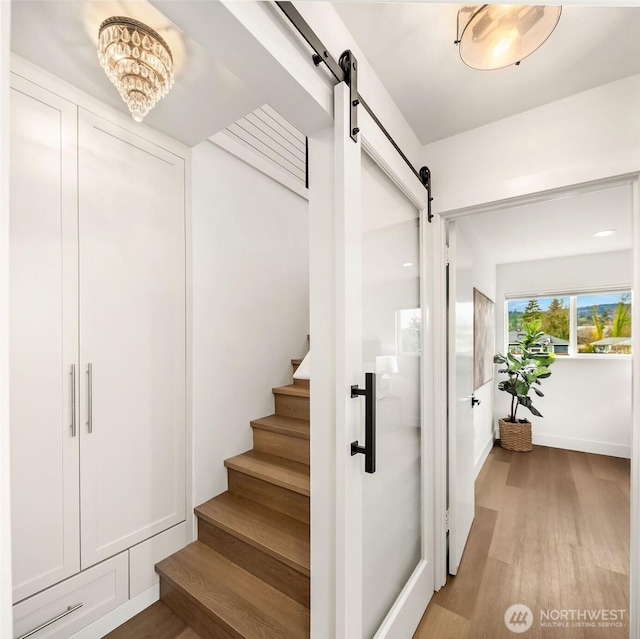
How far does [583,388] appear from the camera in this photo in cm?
427

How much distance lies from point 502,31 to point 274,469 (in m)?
2.14

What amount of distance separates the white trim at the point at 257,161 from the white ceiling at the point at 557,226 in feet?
4.38

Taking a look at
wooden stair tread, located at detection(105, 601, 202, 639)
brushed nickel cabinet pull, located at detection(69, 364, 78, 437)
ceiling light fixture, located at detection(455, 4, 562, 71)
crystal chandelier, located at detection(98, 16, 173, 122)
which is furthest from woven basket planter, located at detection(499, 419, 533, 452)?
crystal chandelier, located at detection(98, 16, 173, 122)

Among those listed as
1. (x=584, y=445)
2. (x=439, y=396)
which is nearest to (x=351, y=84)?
(x=439, y=396)

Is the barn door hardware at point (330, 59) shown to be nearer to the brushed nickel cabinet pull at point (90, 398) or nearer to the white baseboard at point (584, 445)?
the brushed nickel cabinet pull at point (90, 398)

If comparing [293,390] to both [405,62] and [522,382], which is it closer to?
[405,62]

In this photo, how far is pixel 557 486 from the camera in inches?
127

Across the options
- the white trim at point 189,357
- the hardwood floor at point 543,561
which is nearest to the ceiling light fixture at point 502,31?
the white trim at point 189,357

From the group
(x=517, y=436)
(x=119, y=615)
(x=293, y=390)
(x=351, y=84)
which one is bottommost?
(x=517, y=436)

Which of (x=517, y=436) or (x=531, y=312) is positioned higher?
(x=531, y=312)

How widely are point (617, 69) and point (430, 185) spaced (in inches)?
32.8

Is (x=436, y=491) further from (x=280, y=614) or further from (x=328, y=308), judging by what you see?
(x=328, y=308)

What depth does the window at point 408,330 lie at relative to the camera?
154cm

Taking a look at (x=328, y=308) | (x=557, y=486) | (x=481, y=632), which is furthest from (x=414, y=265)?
(x=557, y=486)
